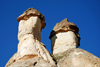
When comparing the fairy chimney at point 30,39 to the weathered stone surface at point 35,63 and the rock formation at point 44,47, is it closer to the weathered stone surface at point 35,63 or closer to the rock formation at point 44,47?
the rock formation at point 44,47

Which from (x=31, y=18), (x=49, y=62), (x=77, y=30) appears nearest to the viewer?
(x=49, y=62)

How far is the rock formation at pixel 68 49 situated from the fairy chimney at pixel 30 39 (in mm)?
1205

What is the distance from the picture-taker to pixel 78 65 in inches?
473

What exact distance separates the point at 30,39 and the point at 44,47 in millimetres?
1142

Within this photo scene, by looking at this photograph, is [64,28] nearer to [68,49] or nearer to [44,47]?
[68,49]

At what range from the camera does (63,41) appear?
16.9 m

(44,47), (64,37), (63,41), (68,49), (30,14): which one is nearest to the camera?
(44,47)

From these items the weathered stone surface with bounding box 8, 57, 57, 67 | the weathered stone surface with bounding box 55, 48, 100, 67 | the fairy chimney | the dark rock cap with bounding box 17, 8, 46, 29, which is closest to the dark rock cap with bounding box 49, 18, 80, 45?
the fairy chimney

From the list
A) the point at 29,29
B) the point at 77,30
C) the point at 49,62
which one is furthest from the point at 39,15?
the point at 49,62

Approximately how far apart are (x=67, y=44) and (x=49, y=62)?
492 cm

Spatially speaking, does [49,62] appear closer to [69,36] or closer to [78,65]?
[78,65]

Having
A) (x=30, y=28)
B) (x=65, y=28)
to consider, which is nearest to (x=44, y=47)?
(x=30, y=28)

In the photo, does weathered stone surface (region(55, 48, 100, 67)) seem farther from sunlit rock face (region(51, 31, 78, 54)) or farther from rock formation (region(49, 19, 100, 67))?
sunlit rock face (region(51, 31, 78, 54))

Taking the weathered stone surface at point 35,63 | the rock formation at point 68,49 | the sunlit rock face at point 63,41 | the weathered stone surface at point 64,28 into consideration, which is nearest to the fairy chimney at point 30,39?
the weathered stone surface at point 35,63
